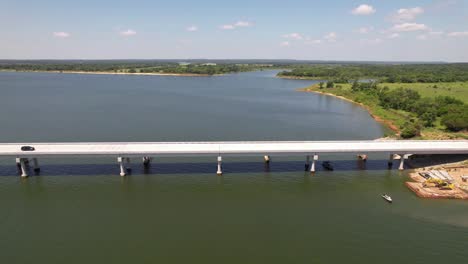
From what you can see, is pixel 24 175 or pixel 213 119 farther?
pixel 213 119

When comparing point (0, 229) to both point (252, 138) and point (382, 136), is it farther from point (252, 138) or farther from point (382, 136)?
point (382, 136)

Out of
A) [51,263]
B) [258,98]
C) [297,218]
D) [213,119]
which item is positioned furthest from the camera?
[258,98]

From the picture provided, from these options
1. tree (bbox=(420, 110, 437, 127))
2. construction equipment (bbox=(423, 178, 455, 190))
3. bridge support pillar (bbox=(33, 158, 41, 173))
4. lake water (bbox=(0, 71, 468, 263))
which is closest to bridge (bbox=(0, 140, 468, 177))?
bridge support pillar (bbox=(33, 158, 41, 173))

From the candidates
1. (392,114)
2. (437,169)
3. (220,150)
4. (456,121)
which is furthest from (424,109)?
(220,150)

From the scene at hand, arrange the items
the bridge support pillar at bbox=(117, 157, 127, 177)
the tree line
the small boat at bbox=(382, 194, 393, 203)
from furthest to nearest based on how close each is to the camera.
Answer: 1. the tree line
2. the bridge support pillar at bbox=(117, 157, 127, 177)
3. the small boat at bbox=(382, 194, 393, 203)

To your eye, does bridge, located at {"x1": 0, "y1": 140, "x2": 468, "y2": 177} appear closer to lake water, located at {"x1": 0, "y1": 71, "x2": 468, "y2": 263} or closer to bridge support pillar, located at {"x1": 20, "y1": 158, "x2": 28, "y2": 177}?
bridge support pillar, located at {"x1": 20, "y1": 158, "x2": 28, "y2": 177}

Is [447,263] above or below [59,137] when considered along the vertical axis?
below

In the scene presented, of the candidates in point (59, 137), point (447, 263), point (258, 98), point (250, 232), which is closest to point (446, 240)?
point (447, 263)
